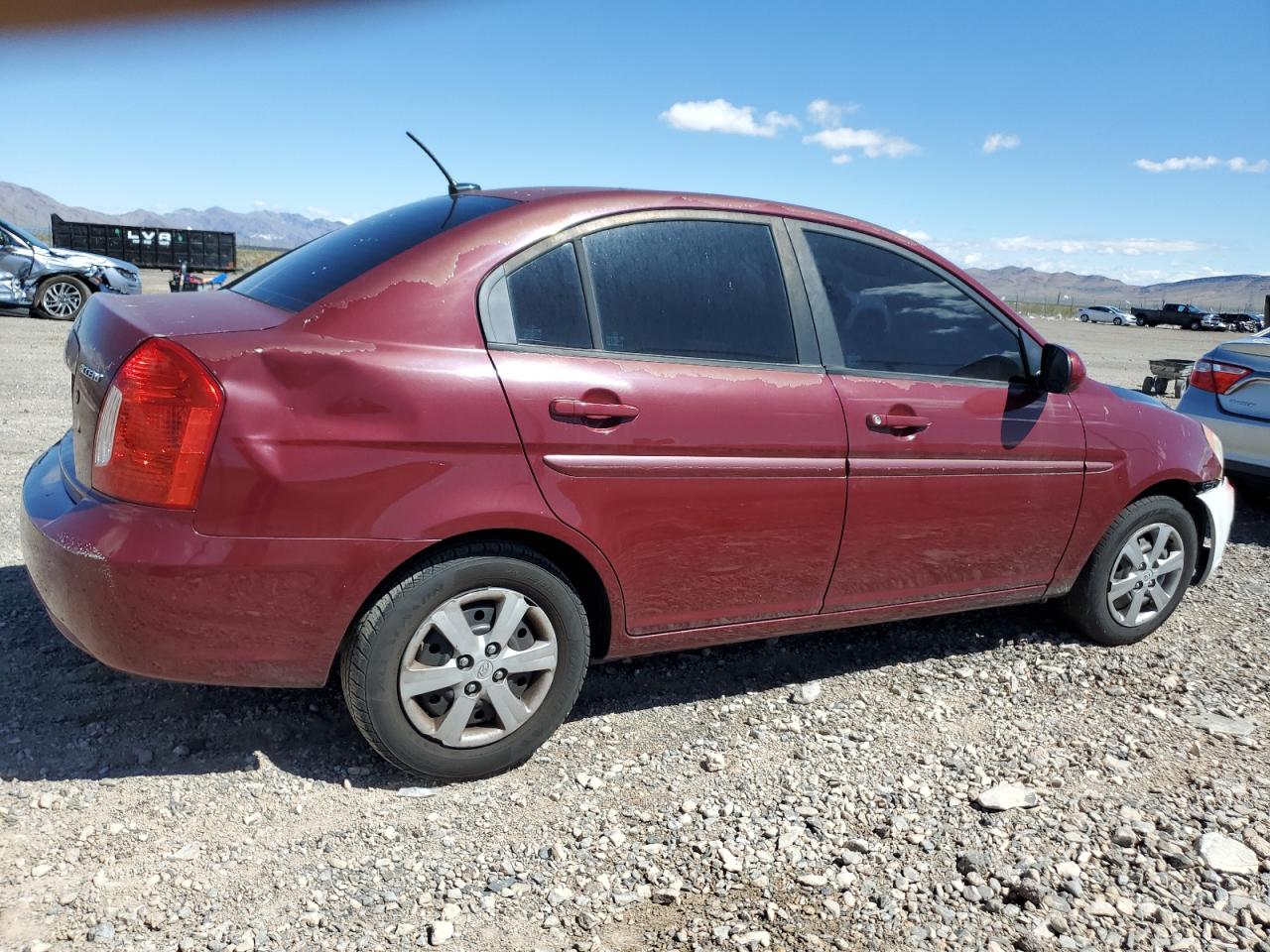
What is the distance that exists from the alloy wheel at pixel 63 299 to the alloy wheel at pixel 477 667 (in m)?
16.1

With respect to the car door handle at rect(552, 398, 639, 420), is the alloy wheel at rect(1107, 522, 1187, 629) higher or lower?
lower

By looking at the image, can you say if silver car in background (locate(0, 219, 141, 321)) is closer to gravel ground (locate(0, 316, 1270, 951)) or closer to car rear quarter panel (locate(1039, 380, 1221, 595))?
gravel ground (locate(0, 316, 1270, 951))

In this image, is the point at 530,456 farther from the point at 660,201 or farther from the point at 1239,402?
the point at 1239,402

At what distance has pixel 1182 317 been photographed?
73312 millimetres

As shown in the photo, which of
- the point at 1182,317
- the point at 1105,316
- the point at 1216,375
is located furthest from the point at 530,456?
the point at 1105,316

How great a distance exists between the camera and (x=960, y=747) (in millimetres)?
3500

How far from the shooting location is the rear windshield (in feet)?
9.88

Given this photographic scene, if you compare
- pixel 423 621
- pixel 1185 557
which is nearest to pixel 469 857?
pixel 423 621

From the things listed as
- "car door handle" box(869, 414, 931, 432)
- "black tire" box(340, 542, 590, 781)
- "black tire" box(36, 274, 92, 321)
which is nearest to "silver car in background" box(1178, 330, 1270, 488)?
"car door handle" box(869, 414, 931, 432)

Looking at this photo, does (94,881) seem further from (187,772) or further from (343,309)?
(343,309)

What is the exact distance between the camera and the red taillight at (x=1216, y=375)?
693 cm

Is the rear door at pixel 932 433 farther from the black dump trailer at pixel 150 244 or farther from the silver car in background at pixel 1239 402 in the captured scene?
the black dump trailer at pixel 150 244

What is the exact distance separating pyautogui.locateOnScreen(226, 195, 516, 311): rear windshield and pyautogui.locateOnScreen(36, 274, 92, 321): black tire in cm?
1488

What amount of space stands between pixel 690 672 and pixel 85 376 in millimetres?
2362
